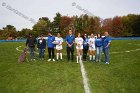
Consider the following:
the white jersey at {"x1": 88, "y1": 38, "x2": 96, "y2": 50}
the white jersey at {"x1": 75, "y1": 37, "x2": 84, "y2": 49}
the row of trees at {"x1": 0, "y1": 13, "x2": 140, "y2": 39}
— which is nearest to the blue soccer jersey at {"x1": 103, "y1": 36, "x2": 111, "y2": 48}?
the white jersey at {"x1": 88, "y1": 38, "x2": 96, "y2": 50}

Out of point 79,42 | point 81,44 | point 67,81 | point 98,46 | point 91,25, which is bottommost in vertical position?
point 67,81

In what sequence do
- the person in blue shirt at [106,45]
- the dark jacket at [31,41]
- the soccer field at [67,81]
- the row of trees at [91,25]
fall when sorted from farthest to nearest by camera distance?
1. the row of trees at [91,25]
2. the dark jacket at [31,41]
3. the person in blue shirt at [106,45]
4. the soccer field at [67,81]

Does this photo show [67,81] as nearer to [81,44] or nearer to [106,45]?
[106,45]

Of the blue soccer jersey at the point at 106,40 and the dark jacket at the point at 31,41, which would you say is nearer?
the blue soccer jersey at the point at 106,40

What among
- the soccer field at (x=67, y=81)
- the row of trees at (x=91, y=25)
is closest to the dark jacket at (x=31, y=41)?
the soccer field at (x=67, y=81)

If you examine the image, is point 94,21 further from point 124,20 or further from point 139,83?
point 139,83

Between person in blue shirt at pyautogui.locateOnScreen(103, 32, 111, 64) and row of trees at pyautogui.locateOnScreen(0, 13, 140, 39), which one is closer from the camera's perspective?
person in blue shirt at pyautogui.locateOnScreen(103, 32, 111, 64)

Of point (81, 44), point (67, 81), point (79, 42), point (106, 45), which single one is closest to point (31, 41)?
point (79, 42)

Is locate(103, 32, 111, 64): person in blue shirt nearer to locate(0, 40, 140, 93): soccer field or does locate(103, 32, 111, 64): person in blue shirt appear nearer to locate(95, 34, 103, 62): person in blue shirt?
locate(95, 34, 103, 62): person in blue shirt

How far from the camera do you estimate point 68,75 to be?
11812 millimetres

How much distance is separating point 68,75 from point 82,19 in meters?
90.5

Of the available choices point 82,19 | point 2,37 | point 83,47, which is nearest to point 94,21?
point 82,19

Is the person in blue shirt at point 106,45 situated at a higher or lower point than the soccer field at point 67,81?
higher

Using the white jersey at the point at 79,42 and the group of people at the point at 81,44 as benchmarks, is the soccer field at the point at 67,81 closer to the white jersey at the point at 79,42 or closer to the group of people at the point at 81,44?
the group of people at the point at 81,44
